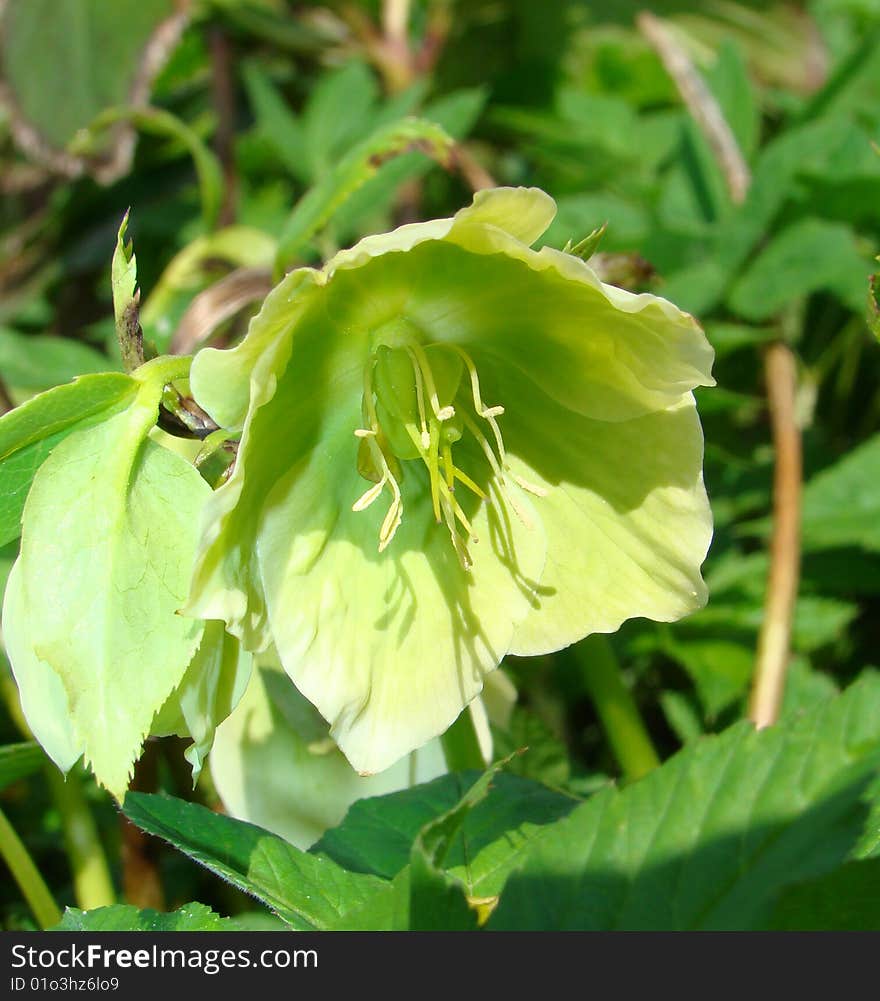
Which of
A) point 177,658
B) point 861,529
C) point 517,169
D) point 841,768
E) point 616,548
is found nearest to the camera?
point 841,768

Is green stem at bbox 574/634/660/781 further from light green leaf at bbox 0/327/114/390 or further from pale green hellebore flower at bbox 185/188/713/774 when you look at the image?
light green leaf at bbox 0/327/114/390

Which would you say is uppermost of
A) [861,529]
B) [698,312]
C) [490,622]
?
[490,622]

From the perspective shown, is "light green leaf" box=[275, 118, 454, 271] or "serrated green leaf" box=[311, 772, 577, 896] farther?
"light green leaf" box=[275, 118, 454, 271]

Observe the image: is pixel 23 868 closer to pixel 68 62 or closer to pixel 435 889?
pixel 435 889

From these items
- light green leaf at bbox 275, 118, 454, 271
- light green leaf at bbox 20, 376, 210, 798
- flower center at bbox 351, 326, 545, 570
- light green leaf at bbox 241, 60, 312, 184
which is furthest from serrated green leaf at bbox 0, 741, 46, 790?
light green leaf at bbox 241, 60, 312, 184

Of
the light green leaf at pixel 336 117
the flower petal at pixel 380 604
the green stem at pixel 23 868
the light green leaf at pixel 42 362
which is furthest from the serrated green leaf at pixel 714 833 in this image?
the light green leaf at pixel 336 117

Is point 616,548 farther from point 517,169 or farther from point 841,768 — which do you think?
point 517,169

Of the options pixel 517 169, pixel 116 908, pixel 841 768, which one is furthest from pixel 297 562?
pixel 517 169
